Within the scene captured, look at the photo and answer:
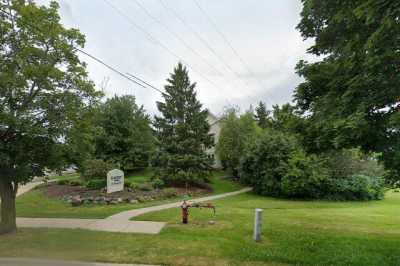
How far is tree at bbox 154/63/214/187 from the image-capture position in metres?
21.1

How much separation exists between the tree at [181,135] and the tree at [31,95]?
13.6 m

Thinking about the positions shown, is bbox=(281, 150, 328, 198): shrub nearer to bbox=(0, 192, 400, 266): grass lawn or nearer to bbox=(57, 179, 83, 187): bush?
bbox=(0, 192, 400, 266): grass lawn

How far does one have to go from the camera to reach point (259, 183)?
21.8 metres

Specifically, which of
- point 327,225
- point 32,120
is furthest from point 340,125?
point 32,120

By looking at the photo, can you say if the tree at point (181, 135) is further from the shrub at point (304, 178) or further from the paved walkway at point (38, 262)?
the paved walkway at point (38, 262)

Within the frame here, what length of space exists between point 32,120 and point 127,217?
4.61m

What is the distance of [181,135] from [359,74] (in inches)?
709

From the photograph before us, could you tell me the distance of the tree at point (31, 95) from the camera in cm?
700

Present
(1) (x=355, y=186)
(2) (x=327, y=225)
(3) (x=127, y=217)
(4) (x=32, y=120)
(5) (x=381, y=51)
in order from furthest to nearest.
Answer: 1. (1) (x=355, y=186)
2. (3) (x=127, y=217)
3. (2) (x=327, y=225)
4. (4) (x=32, y=120)
5. (5) (x=381, y=51)

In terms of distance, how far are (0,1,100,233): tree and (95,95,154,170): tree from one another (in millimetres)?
17457

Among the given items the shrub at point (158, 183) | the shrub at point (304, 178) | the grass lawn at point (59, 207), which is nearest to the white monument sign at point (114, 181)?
the grass lawn at point (59, 207)

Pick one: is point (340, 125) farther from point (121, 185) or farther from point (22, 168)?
point (121, 185)

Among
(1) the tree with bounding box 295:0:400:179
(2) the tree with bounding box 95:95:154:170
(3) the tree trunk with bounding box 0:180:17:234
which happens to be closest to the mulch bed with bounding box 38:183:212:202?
(2) the tree with bounding box 95:95:154:170

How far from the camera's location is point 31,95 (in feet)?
24.4
